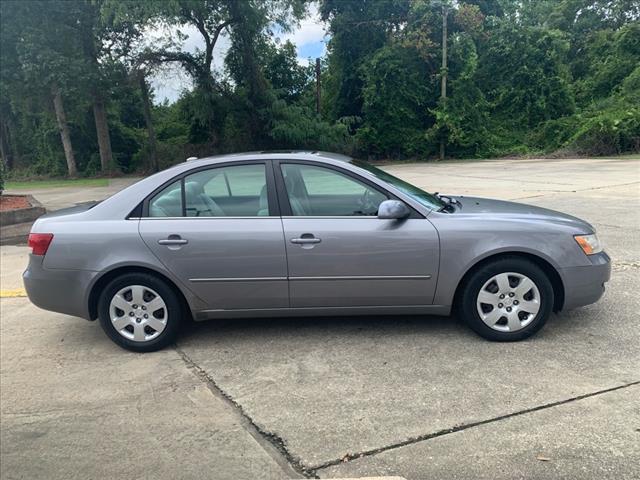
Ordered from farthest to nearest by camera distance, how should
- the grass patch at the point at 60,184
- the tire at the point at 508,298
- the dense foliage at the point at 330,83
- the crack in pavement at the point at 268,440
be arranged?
1. the dense foliage at the point at 330,83
2. the grass patch at the point at 60,184
3. the tire at the point at 508,298
4. the crack in pavement at the point at 268,440

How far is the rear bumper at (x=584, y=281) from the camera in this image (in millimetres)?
3980

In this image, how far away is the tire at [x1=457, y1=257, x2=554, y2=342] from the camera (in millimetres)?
3967

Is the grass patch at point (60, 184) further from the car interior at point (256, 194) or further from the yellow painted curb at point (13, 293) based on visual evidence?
the car interior at point (256, 194)

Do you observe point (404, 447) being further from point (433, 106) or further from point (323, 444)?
point (433, 106)

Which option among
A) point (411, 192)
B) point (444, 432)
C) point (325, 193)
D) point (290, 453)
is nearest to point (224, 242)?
point (325, 193)

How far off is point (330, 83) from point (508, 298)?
3375 centimetres

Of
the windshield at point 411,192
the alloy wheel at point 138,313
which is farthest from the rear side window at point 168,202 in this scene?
the windshield at point 411,192

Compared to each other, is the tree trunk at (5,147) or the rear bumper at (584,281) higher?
the tree trunk at (5,147)

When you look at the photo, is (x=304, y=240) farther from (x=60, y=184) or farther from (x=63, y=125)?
(x=63, y=125)

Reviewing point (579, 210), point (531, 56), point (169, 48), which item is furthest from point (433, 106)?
point (579, 210)

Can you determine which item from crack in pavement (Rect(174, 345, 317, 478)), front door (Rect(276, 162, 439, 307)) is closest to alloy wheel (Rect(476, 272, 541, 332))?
front door (Rect(276, 162, 439, 307))

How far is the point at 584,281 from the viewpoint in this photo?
13.1 feet

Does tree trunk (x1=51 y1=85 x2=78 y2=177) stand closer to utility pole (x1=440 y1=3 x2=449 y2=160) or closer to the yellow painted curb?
utility pole (x1=440 y1=3 x2=449 y2=160)

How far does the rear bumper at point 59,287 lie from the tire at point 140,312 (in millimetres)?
152
